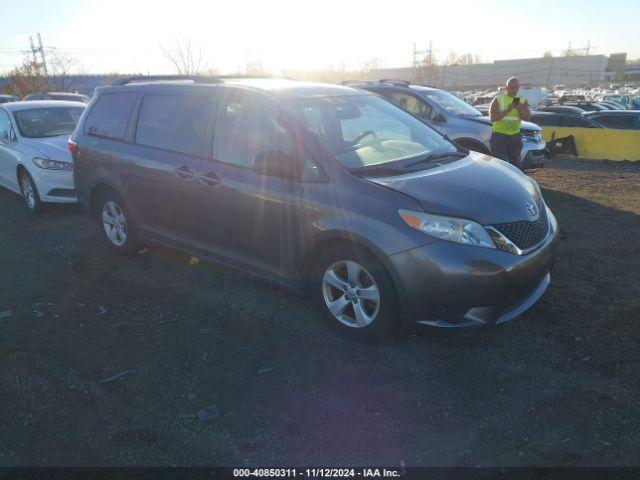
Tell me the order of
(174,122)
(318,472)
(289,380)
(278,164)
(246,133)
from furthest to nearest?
(174,122)
(246,133)
(278,164)
(289,380)
(318,472)

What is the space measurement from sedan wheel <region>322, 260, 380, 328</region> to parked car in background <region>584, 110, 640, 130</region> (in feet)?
48.4

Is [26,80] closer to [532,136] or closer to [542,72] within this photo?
[532,136]

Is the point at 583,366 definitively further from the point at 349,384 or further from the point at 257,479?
the point at 257,479

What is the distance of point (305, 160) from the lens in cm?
363

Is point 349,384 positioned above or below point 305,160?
below

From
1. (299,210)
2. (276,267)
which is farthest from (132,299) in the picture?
(299,210)

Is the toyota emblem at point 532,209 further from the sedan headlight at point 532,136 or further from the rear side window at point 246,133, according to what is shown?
the sedan headlight at point 532,136

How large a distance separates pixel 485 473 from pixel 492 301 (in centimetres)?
108

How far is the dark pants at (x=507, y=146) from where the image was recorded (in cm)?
796

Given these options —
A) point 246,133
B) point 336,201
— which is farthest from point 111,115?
point 336,201

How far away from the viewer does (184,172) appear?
14.1 feet

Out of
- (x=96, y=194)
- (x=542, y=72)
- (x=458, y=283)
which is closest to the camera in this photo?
(x=458, y=283)

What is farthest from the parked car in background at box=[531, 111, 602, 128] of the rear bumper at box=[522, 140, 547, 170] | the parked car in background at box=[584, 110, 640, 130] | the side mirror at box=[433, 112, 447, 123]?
the side mirror at box=[433, 112, 447, 123]

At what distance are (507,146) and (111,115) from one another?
19.2 feet
